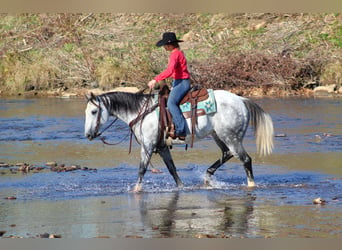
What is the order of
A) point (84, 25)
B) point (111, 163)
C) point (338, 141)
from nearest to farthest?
point (111, 163) < point (338, 141) < point (84, 25)

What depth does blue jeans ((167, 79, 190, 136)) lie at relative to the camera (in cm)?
1255

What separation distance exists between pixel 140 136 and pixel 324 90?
52.5 feet

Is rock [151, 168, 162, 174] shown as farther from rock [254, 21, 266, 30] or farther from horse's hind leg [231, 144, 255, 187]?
rock [254, 21, 266, 30]

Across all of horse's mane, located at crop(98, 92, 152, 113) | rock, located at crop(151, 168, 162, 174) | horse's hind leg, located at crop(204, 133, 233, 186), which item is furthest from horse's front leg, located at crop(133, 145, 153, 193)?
rock, located at crop(151, 168, 162, 174)

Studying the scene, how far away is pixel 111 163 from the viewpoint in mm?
15750

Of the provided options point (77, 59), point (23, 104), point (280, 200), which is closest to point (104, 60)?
point (77, 59)

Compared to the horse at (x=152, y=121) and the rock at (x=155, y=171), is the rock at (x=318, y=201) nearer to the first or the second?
the horse at (x=152, y=121)

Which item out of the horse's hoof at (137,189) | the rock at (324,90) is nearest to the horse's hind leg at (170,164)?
the horse's hoof at (137,189)

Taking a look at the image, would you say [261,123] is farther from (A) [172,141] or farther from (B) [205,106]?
(A) [172,141]

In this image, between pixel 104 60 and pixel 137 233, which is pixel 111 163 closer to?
pixel 137 233

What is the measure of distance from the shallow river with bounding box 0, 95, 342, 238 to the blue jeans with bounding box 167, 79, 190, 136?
1.01m

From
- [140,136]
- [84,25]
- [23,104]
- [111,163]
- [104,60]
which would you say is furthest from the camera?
[84,25]

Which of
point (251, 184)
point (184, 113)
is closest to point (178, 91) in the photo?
point (184, 113)

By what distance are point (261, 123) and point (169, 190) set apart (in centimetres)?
187
